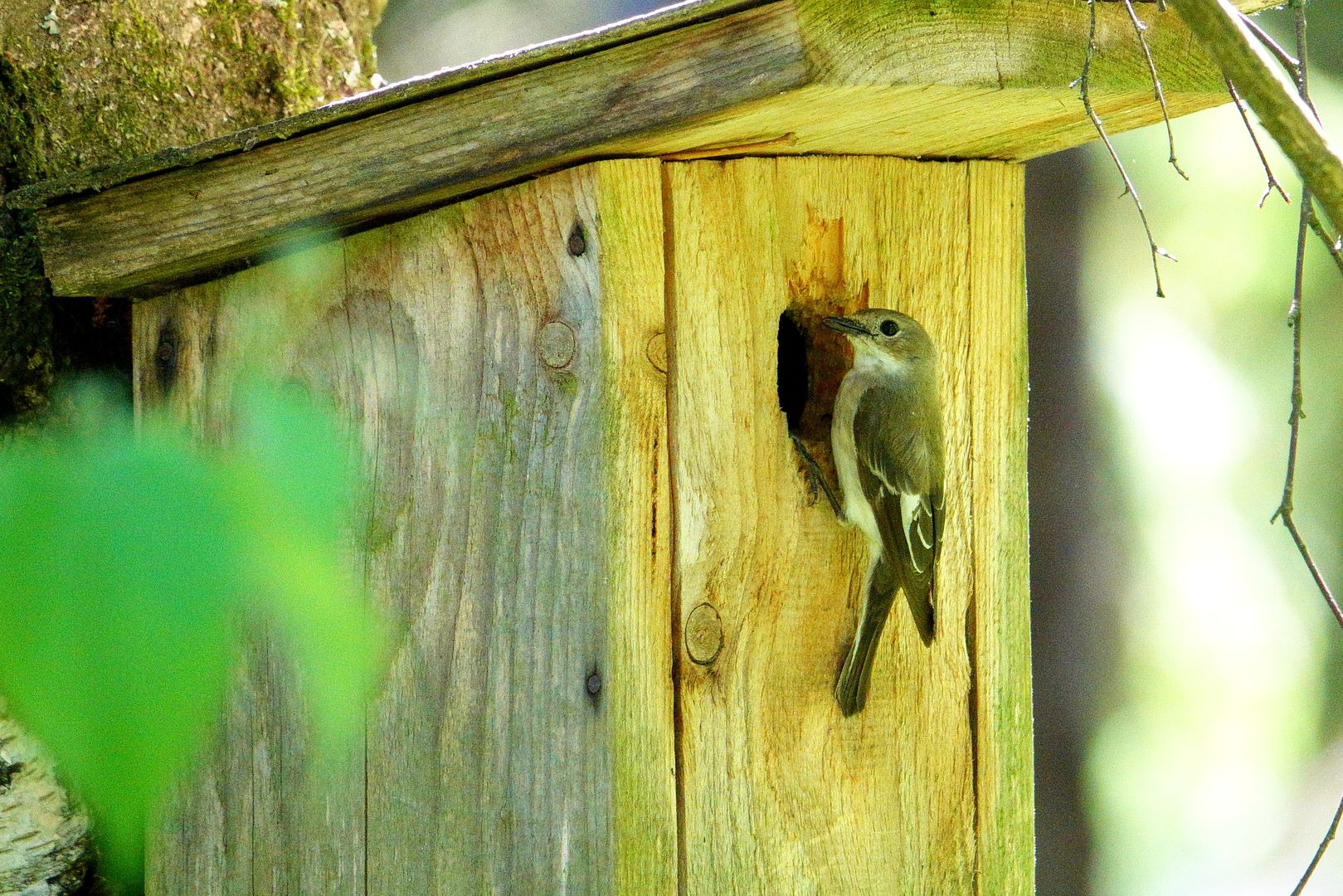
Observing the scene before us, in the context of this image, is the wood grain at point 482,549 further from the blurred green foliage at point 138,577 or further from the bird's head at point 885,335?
the bird's head at point 885,335

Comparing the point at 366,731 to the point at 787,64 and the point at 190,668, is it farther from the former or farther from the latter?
the point at 787,64

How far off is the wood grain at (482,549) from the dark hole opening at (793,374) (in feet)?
A: 2.36

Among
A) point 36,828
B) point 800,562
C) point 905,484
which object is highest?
point 905,484

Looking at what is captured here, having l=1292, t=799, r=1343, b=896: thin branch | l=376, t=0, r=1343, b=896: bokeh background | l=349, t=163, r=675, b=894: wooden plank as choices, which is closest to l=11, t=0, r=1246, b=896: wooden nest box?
l=349, t=163, r=675, b=894: wooden plank

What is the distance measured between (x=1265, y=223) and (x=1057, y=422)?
9.23ft

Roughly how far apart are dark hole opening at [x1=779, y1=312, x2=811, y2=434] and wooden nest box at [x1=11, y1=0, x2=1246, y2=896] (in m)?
0.16

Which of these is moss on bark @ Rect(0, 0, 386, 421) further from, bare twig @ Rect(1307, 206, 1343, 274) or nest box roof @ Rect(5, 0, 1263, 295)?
bare twig @ Rect(1307, 206, 1343, 274)

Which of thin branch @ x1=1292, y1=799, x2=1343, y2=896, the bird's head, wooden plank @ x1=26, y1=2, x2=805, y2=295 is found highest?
wooden plank @ x1=26, y1=2, x2=805, y2=295

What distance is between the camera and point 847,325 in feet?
9.50

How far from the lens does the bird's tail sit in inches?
108

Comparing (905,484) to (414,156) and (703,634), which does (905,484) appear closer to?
(703,634)

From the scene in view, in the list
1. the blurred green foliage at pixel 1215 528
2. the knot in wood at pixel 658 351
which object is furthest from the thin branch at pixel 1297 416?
the blurred green foliage at pixel 1215 528

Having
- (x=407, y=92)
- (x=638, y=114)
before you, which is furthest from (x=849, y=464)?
(x=407, y=92)

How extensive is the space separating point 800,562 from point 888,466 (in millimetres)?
493
